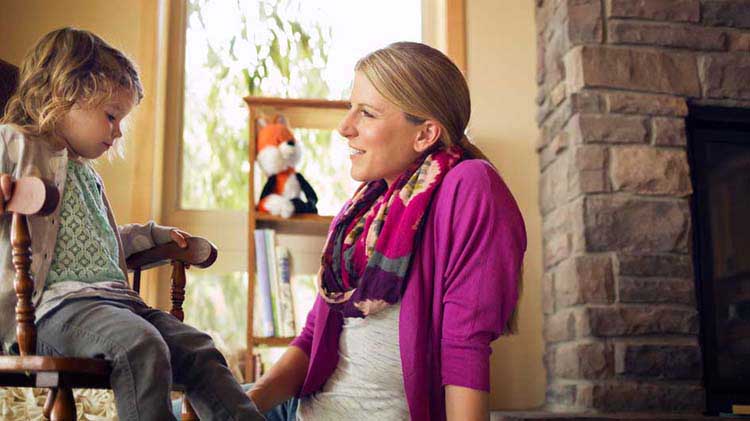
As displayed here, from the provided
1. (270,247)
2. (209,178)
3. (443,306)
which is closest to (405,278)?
(443,306)

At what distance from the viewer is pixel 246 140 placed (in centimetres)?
349

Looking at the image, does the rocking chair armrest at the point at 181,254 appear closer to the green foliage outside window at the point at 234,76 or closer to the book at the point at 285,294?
the book at the point at 285,294

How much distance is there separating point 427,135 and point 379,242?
0.23m

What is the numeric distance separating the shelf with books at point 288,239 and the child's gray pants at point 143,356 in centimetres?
139

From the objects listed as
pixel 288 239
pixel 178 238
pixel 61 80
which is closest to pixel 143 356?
pixel 178 238

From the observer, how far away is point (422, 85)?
1563mm

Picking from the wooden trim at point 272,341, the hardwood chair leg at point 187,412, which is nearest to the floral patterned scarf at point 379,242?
the hardwood chair leg at point 187,412

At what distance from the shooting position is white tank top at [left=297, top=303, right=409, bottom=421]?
148 cm

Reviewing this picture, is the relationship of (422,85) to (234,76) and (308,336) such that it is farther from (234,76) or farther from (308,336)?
(234,76)

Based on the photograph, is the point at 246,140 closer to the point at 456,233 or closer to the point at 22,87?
the point at 22,87

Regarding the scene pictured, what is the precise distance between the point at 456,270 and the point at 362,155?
31cm

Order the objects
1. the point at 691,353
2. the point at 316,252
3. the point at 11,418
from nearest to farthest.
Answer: the point at 11,418 < the point at 691,353 < the point at 316,252

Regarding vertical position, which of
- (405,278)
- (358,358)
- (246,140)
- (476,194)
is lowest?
(358,358)

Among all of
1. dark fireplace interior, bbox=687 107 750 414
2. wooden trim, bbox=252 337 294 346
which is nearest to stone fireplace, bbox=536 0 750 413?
dark fireplace interior, bbox=687 107 750 414
